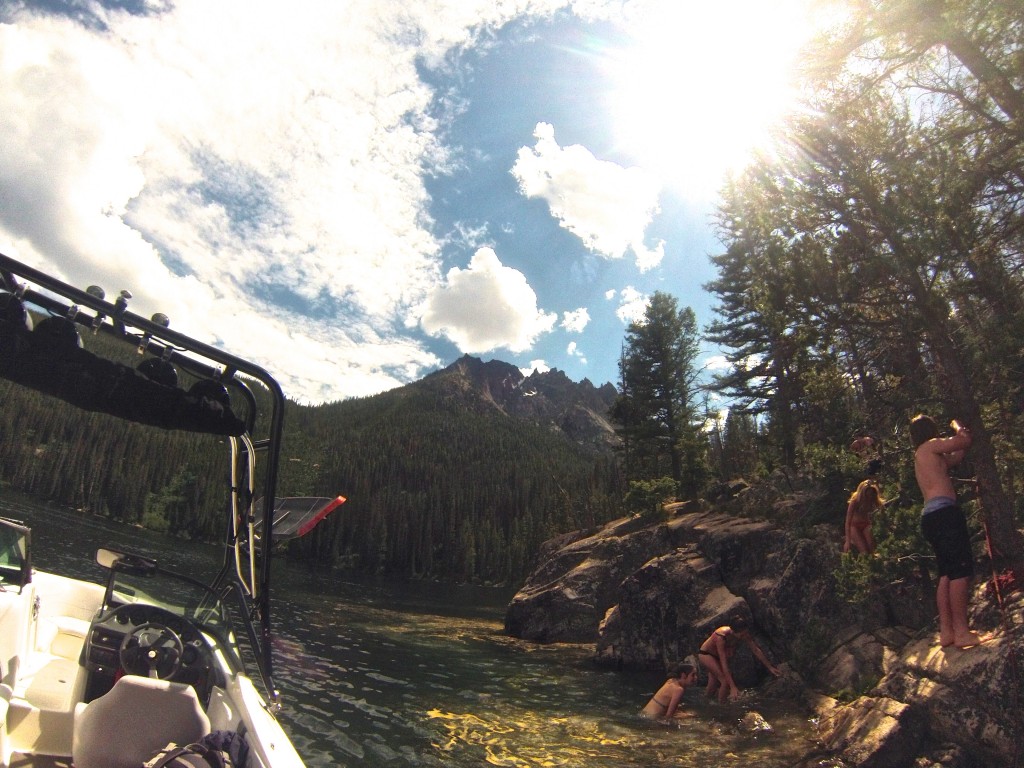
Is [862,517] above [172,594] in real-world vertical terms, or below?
above

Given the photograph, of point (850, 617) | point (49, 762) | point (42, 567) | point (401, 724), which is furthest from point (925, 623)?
point (42, 567)

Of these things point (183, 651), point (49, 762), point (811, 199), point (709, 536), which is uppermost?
point (811, 199)

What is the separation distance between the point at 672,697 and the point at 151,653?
1073cm

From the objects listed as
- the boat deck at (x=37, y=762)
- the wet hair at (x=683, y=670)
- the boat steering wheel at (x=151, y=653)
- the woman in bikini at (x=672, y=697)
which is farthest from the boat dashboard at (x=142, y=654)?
the wet hair at (x=683, y=670)

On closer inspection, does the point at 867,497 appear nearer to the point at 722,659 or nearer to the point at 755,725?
the point at 755,725

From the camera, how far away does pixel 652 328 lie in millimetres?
36469

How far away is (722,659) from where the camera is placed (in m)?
14.1

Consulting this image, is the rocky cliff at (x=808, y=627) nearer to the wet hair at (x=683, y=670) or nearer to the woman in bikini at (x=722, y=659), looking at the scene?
the woman in bikini at (x=722, y=659)

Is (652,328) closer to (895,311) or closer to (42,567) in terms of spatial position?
(895,311)

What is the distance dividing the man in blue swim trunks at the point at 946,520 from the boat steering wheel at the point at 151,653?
8.92 m

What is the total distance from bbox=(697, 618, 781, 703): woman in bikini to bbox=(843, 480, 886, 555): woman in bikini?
13.8 ft

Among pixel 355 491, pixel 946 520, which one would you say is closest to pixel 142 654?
pixel 946 520

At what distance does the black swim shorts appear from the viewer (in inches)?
287

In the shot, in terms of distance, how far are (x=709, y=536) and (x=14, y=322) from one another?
67.2ft
